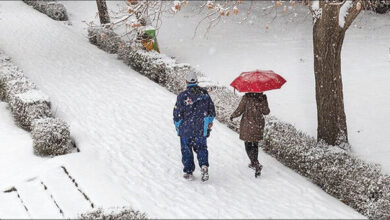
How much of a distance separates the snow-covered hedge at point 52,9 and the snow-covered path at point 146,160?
21.8 ft

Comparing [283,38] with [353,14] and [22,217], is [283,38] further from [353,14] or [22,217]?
[22,217]

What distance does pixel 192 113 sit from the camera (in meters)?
6.98

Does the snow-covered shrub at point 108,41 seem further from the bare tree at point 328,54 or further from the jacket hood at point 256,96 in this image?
the jacket hood at point 256,96

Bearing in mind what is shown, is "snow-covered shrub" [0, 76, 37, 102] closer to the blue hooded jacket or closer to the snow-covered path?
the snow-covered path

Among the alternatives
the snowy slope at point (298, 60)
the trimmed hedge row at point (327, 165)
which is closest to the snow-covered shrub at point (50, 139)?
the trimmed hedge row at point (327, 165)

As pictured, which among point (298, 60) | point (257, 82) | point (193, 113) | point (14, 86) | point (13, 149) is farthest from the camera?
point (298, 60)

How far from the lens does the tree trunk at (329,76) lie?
26.4 feet

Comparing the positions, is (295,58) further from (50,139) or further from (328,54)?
(50,139)

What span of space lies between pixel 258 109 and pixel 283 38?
11292 mm

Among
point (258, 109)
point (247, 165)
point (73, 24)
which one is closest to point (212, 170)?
point (247, 165)

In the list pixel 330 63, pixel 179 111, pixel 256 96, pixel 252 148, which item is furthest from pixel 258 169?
pixel 330 63

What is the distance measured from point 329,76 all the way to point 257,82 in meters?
1.89

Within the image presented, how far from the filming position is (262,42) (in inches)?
692

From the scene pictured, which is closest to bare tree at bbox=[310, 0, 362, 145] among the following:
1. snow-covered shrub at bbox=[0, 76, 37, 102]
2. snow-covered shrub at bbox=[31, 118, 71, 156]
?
snow-covered shrub at bbox=[31, 118, 71, 156]
